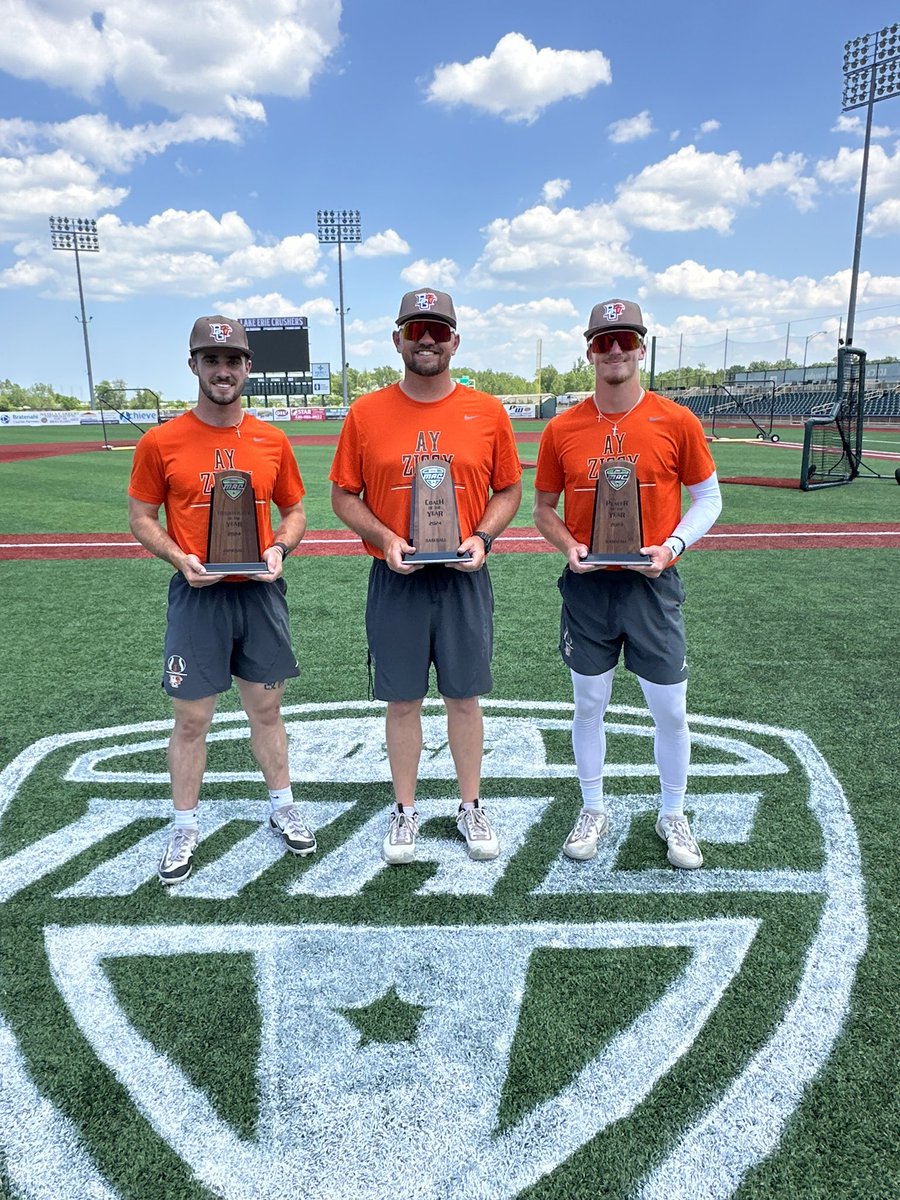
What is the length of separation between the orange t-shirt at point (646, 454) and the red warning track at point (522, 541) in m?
6.12

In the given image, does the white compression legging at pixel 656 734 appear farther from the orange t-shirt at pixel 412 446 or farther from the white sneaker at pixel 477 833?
the orange t-shirt at pixel 412 446

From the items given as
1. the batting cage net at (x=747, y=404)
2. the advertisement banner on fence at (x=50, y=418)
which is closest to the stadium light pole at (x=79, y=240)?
the advertisement banner on fence at (x=50, y=418)

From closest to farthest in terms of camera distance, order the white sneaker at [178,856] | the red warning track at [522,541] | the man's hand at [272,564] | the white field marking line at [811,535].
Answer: the man's hand at [272,564] < the white sneaker at [178,856] < the red warning track at [522,541] < the white field marking line at [811,535]

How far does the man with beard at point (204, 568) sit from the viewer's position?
9.30 feet

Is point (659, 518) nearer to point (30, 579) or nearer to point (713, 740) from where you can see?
point (713, 740)

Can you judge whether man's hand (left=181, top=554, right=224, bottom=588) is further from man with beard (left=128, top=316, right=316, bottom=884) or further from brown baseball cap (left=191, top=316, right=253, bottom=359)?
brown baseball cap (left=191, top=316, right=253, bottom=359)

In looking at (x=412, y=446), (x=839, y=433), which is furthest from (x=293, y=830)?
(x=839, y=433)

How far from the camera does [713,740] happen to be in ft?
13.6

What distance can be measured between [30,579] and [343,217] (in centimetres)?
6656

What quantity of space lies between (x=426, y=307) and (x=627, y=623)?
1.39 meters

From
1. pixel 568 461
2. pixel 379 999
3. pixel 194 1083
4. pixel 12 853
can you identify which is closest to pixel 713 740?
pixel 568 461

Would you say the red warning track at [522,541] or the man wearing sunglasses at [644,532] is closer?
the man wearing sunglasses at [644,532]

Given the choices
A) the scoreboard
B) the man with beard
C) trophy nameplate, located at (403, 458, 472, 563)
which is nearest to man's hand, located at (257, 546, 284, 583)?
the man with beard

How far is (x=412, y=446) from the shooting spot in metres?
2.89
